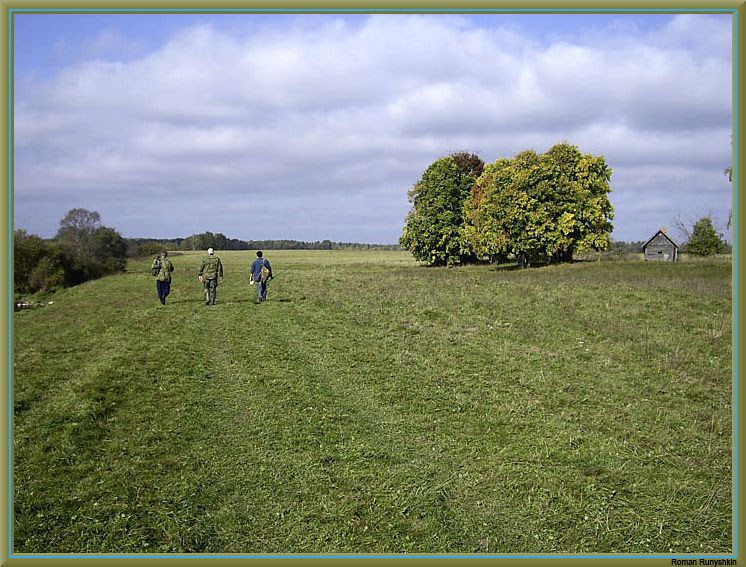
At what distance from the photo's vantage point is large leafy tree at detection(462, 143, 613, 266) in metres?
61.9

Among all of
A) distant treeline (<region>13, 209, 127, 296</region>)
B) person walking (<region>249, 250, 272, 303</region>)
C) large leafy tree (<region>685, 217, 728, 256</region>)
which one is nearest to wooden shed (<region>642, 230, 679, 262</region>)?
large leafy tree (<region>685, 217, 728, 256</region>)

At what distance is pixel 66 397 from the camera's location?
457 inches

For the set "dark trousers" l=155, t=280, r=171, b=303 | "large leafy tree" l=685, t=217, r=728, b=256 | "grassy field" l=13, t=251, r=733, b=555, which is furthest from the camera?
"large leafy tree" l=685, t=217, r=728, b=256

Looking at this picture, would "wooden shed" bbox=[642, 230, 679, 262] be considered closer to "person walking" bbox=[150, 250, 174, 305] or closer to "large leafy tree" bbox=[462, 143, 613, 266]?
"large leafy tree" bbox=[462, 143, 613, 266]

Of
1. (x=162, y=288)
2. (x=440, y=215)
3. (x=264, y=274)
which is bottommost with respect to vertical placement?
(x=162, y=288)

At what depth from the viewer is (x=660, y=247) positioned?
64.4 meters

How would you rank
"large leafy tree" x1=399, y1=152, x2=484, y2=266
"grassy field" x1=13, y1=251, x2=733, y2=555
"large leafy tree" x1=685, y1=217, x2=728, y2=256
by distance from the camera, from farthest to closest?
"large leafy tree" x1=399, y1=152, x2=484, y2=266 < "large leafy tree" x1=685, y1=217, x2=728, y2=256 < "grassy field" x1=13, y1=251, x2=733, y2=555

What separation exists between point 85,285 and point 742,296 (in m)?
33.8

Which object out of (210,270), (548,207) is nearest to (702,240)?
(548,207)

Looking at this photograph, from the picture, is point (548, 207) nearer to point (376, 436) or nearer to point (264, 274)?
point (264, 274)

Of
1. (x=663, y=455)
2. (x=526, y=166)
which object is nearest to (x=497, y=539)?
(x=663, y=455)

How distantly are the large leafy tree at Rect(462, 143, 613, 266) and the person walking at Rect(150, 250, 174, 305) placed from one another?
4685 cm

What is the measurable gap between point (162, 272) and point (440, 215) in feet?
165

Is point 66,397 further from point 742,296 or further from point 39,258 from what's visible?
point 742,296
